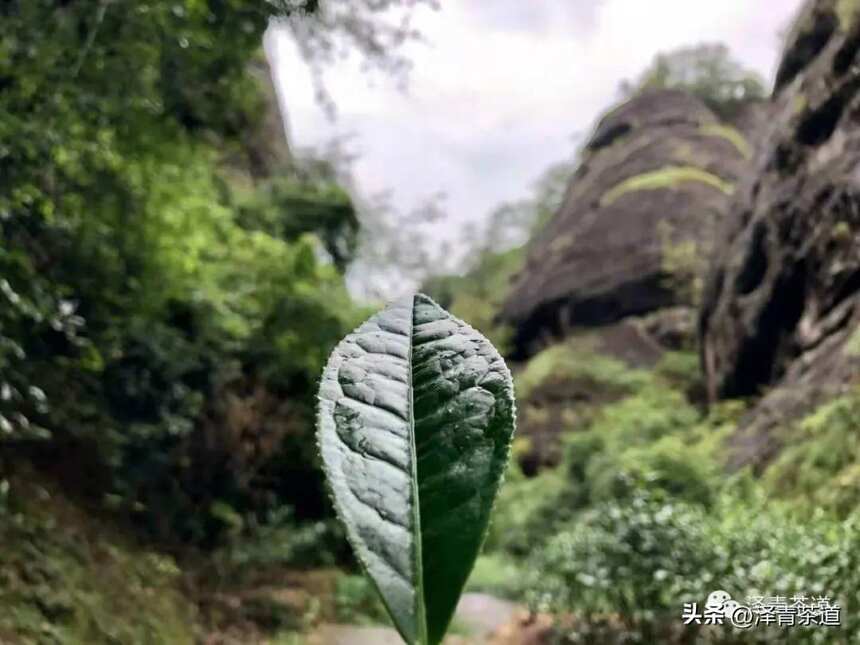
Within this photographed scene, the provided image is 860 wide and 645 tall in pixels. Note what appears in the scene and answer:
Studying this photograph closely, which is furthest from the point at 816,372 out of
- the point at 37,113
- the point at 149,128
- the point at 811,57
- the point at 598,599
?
the point at 37,113

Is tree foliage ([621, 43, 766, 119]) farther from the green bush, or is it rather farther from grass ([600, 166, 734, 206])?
the green bush

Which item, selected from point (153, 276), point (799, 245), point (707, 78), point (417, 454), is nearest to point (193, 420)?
point (153, 276)

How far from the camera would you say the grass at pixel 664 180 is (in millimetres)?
14430

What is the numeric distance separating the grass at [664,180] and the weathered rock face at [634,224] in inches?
0.9

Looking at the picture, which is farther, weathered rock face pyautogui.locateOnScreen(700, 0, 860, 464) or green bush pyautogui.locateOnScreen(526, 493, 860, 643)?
weathered rock face pyautogui.locateOnScreen(700, 0, 860, 464)

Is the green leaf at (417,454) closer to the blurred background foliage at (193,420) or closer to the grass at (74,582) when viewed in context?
the blurred background foliage at (193,420)

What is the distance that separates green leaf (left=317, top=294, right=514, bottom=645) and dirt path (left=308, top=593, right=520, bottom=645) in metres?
3.34

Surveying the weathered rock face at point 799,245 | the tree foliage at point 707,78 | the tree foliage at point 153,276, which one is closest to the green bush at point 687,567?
the weathered rock face at point 799,245

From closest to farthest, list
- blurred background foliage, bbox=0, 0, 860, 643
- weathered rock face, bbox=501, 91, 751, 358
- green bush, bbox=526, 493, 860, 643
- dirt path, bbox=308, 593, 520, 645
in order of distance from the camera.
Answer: green bush, bbox=526, 493, 860, 643 < blurred background foliage, bbox=0, 0, 860, 643 < dirt path, bbox=308, 593, 520, 645 < weathered rock face, bbox=501, 91, 751, 358

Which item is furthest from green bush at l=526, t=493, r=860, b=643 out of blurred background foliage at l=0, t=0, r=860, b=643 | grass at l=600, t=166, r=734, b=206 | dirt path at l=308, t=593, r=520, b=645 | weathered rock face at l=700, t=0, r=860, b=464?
grass at l=600, t=166, r=734, b=206

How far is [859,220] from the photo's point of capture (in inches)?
179

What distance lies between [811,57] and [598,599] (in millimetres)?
4665

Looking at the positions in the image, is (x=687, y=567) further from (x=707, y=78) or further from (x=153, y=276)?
(x=707, y=78)

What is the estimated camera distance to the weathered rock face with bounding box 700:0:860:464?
467cm
